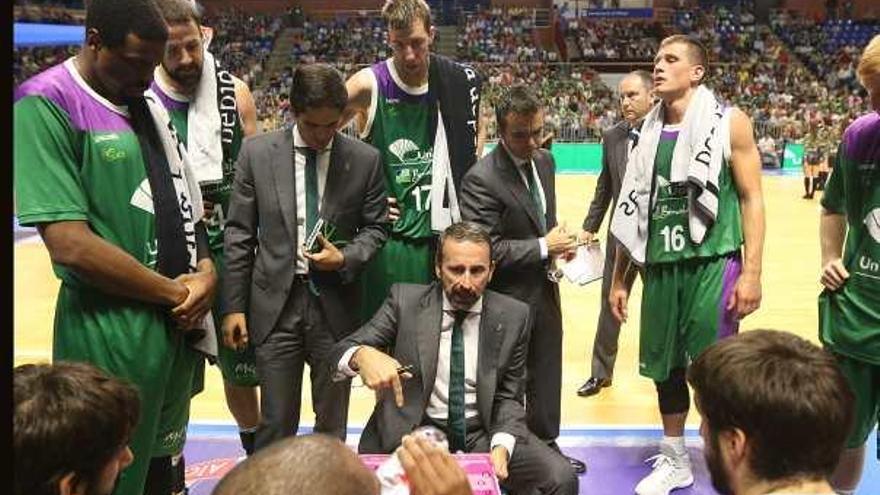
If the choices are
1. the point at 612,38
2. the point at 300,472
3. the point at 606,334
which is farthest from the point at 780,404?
the point at 612,38

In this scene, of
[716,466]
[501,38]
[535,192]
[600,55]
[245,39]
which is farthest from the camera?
[501,38]

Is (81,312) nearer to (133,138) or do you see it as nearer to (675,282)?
(133,138)

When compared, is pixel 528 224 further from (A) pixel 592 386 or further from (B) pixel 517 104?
(A) pixel 592 386

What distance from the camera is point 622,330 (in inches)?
250

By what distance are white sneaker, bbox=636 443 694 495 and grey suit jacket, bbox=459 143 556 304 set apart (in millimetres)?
921

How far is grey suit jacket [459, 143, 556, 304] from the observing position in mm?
3352

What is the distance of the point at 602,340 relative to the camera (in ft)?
15.8

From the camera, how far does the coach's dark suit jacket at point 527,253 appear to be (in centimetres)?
338

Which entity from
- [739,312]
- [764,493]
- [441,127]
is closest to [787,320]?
[739,312]

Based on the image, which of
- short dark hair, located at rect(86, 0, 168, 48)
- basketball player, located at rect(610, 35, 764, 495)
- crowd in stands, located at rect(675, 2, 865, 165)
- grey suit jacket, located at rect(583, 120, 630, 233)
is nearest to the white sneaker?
basketball player, located at rect(610, 35, 764, 495)

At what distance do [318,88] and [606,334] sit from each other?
8.38ft

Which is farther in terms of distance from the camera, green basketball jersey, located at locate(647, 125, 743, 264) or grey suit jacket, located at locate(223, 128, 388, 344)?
green basketball jersey, located at locate(647, 125, 743, 264)

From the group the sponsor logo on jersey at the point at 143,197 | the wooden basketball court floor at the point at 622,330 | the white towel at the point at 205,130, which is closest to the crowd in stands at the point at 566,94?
Result: the wooden basketball court floor at the point at 622,330

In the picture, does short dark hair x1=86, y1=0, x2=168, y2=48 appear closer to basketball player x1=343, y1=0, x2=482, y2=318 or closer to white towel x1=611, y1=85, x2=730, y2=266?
basketball player x1=343, y1=0, x2=482, y2=318
